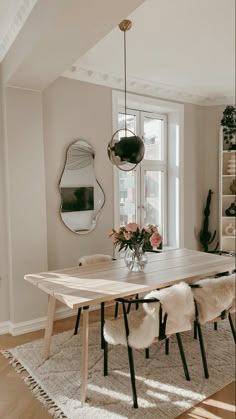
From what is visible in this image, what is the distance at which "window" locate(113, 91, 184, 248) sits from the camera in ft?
13.7

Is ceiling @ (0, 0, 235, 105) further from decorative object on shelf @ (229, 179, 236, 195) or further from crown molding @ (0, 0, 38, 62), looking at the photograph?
decorative object on shelf @ (229, 179, 236, 195)

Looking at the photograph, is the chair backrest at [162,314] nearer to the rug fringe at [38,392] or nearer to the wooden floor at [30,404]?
the wooden floor at [30,404]

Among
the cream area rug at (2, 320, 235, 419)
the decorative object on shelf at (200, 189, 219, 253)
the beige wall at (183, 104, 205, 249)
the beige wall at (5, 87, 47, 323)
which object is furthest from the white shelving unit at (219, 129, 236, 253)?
the beige wall at (5, 87, 47, 323)

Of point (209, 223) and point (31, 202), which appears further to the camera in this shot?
point (209, 223)

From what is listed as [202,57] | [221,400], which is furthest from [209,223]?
[221,400]

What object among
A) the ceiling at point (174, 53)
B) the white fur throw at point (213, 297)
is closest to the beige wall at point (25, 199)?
the ceiling at point (174, 53)

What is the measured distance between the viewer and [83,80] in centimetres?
351

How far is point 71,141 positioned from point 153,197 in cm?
158

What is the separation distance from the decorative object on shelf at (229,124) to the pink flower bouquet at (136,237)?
2486 mm

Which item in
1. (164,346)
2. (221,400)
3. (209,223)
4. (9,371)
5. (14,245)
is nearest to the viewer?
(221,400)

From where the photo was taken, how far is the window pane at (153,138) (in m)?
4.44

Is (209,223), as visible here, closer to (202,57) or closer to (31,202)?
(202,57)

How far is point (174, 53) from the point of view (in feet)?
10.2

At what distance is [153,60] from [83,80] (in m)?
0.77
